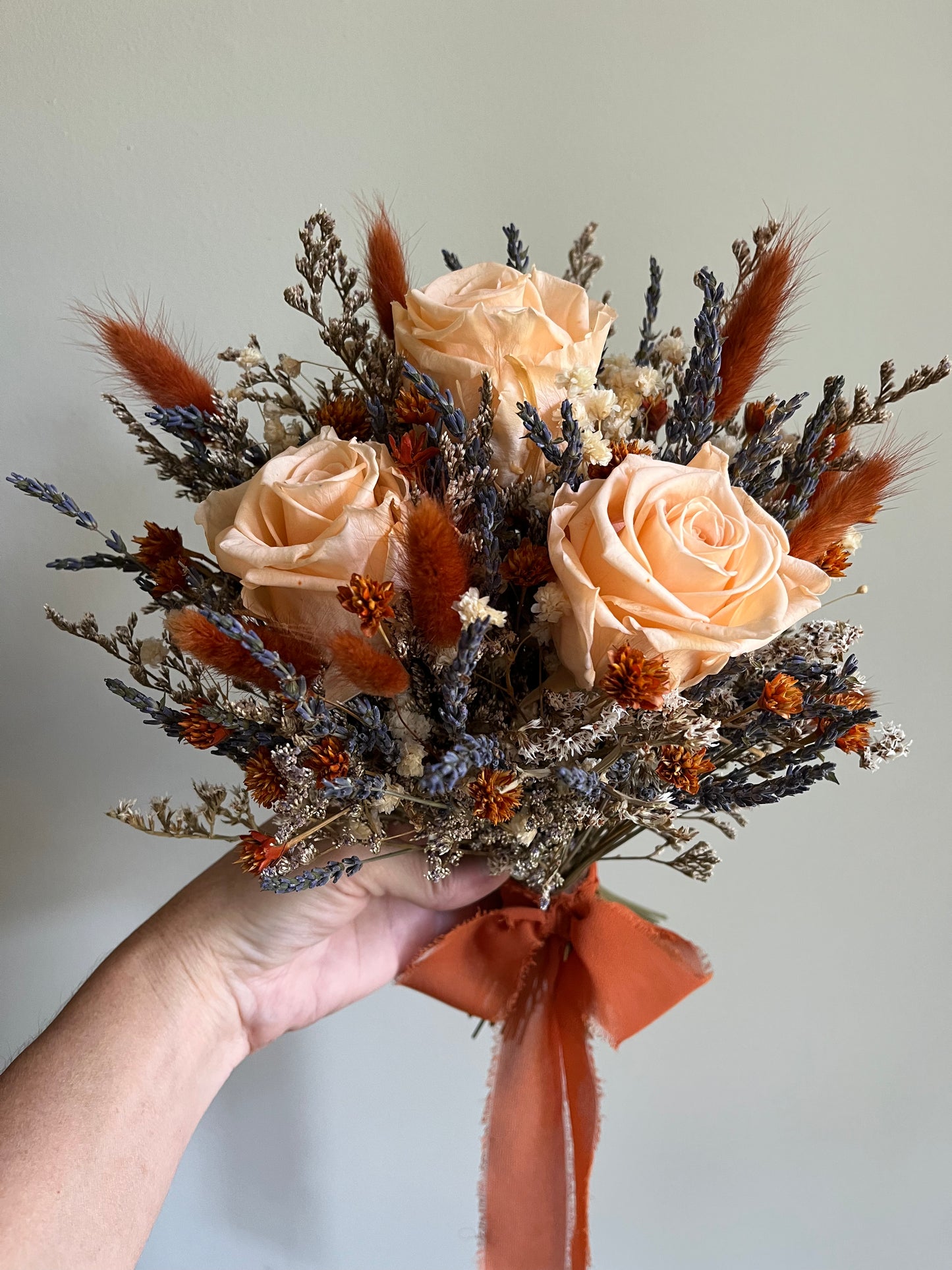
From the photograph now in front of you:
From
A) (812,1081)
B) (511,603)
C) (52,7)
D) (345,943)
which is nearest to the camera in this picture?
(511,603)

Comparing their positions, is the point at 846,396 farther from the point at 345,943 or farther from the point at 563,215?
the point at 345,943

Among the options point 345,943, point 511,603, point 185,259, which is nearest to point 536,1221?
point 345,943

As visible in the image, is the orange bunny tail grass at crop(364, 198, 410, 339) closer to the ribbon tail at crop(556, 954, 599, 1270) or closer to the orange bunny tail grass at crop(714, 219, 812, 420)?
the orange bunny tail grass at crop(714, 219, 812, 420)

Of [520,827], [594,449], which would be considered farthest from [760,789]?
[594,449]

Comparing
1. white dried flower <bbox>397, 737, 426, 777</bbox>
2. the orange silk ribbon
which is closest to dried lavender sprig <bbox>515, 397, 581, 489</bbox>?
white dried flower <bbox>397, 737, 426, 777</bbox>

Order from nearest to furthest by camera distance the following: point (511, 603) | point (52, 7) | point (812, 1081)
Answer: point (511, 603), point (52, 7), point (812, 1081)

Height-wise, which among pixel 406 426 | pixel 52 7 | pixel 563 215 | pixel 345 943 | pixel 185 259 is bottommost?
pixel 345 943

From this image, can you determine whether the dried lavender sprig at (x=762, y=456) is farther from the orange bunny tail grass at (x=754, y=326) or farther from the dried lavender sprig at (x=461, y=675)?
the dried lavender sprig at (x=461, y=675)
